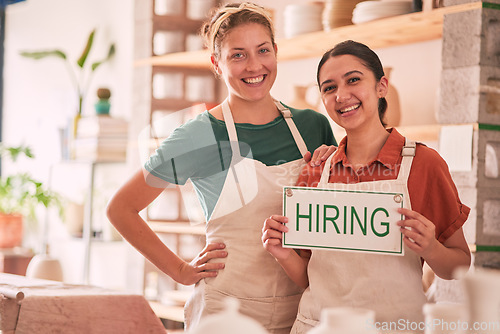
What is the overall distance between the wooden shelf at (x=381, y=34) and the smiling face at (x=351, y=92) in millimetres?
821

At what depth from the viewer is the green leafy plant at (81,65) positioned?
212 inches

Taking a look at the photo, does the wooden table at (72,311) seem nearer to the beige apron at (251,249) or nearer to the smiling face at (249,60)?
the beige apron at (251,249)

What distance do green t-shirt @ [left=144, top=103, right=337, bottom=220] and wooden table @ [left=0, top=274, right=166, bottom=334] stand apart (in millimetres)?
374

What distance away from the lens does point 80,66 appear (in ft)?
17.8

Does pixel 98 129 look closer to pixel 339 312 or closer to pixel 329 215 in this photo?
pixel 329 215

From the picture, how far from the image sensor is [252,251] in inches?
74.7

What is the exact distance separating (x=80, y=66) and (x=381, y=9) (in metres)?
3.08

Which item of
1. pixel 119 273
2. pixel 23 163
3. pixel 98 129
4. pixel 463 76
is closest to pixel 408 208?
pixel 463 76

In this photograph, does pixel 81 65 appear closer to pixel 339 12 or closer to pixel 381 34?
pixel 339 12

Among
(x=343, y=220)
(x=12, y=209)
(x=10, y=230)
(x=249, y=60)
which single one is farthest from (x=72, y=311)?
(x=10, y=230)

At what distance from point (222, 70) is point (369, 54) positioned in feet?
1.50

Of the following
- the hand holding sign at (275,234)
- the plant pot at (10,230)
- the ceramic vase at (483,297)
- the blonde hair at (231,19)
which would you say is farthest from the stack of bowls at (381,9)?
the plant pot at (10,230)

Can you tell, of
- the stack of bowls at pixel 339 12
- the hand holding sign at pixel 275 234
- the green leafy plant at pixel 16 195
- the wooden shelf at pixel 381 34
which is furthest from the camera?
the green leafy plant at pixel 16 195

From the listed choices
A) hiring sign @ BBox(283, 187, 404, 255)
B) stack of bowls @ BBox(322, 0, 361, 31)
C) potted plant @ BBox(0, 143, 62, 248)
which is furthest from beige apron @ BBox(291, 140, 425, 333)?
potted plant @ BBox(0, 143, 62, 248)
